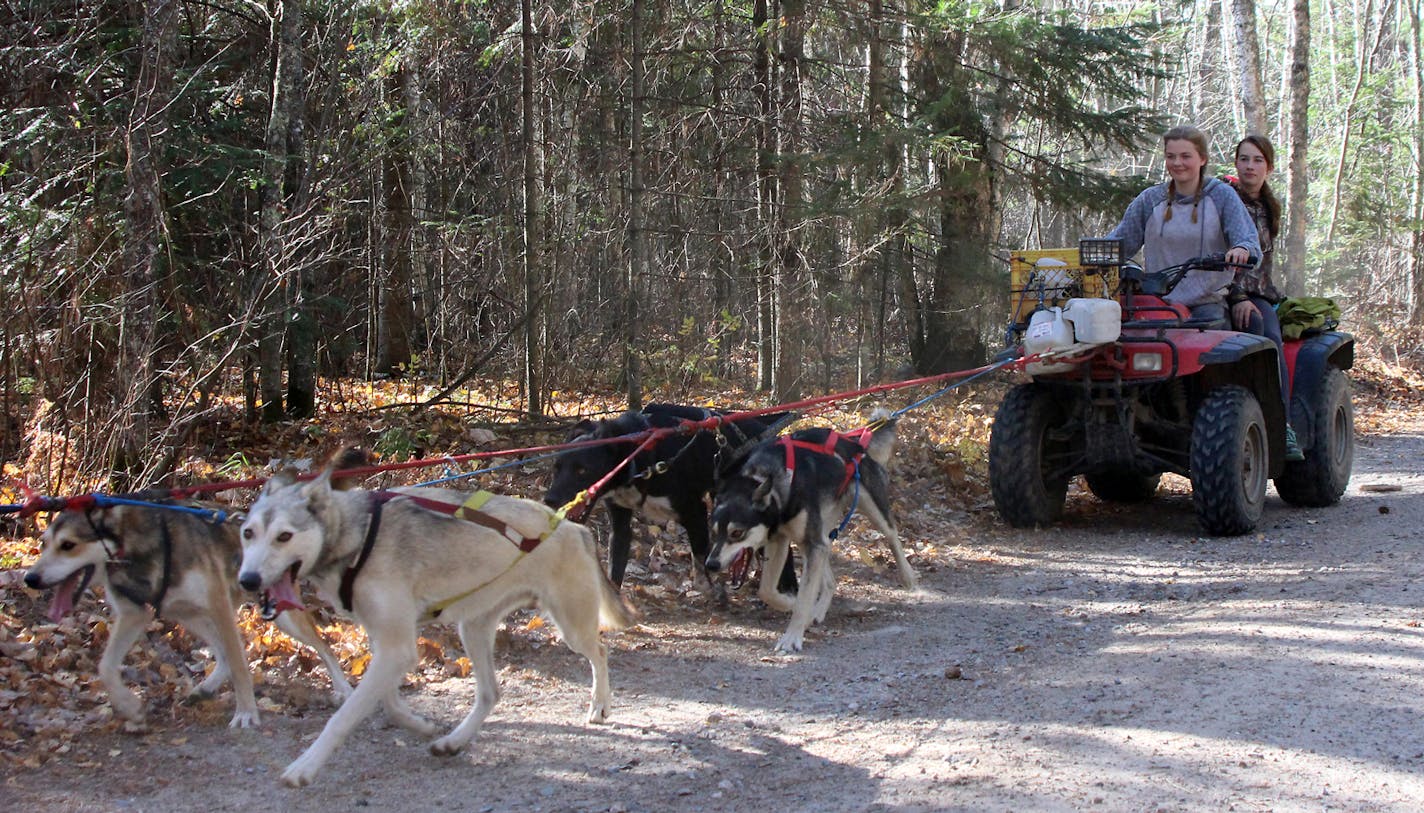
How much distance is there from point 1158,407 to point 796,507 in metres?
4.04

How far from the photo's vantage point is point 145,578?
5141 millimetres

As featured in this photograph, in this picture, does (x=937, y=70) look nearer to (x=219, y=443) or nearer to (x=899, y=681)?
(x=219, y=443)

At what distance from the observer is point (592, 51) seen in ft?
44.7

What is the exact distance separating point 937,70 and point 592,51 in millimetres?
4543

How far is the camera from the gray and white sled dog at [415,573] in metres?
4.34

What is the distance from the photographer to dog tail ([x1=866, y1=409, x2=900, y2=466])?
818 centimetres

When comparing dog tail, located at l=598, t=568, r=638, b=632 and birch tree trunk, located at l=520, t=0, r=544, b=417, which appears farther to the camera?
birch tree trunk, located at l=520, t=0, r=544, b=417

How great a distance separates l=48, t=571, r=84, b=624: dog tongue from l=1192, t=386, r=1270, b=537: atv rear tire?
7.28 m

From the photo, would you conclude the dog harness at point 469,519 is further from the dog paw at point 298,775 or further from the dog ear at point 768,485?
the dog ear at point 768,485

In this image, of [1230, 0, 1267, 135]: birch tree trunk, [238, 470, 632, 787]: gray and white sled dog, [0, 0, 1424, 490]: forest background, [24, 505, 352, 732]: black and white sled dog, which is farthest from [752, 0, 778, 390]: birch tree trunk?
[1230, 0, 1267, 135]: birch tree trunk

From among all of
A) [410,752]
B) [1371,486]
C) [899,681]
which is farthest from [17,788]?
[1371,486]

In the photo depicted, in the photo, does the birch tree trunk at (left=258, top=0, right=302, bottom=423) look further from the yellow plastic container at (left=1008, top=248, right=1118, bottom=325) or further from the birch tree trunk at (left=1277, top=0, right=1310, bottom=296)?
the birch tree trunk at (left=1277, top=0, right=1310, bottom=296)

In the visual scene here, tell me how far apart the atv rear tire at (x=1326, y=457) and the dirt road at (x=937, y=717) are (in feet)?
6.27

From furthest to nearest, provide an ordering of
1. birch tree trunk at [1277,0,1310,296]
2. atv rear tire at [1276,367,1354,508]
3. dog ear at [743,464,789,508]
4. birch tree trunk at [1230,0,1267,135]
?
birch tree trunk at [1277,0,1310,296], birch tree trunk at [1230,0,1267,135], atv rear tire at [1276,367,1354,508], dog ear at [743,464,789,508]
